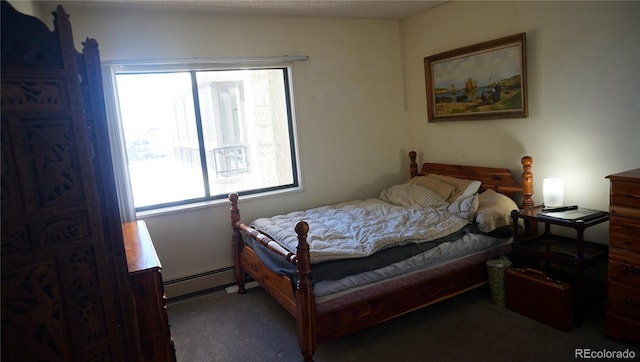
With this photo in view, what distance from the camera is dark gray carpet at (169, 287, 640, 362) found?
94.2 inches

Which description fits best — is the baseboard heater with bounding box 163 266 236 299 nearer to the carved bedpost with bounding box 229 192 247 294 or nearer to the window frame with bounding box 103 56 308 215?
the carved bedpost with bounding box 229 192 247 294

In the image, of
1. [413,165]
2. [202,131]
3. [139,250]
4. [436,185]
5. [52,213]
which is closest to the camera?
[52,213]

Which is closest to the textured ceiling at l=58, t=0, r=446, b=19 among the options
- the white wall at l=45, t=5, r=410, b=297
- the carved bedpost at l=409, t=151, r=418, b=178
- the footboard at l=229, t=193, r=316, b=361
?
the white wall at l=45, t=5, r=410, b=297

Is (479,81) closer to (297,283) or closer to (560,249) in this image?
(560,249)

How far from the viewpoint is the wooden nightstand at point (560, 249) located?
8.16 feet

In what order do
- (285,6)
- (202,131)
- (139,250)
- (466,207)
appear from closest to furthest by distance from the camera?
1. (139,250)
2. (466,207)
3. (285,6)
4. (202,131)

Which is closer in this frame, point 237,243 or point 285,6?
point 285,6

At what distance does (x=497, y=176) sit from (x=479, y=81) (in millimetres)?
858

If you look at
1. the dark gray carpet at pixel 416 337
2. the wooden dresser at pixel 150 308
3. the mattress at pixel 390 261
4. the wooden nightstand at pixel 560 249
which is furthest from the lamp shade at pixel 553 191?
the wooden dresser at pixel 150 308

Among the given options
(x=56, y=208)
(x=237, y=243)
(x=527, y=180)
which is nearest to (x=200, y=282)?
(x=237, y=243)

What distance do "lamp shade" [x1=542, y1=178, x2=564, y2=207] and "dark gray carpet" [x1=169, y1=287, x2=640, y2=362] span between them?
2.57 feet

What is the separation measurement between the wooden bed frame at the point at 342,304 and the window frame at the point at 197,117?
446mm

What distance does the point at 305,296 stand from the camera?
90.2 inches

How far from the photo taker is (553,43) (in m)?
2.94
